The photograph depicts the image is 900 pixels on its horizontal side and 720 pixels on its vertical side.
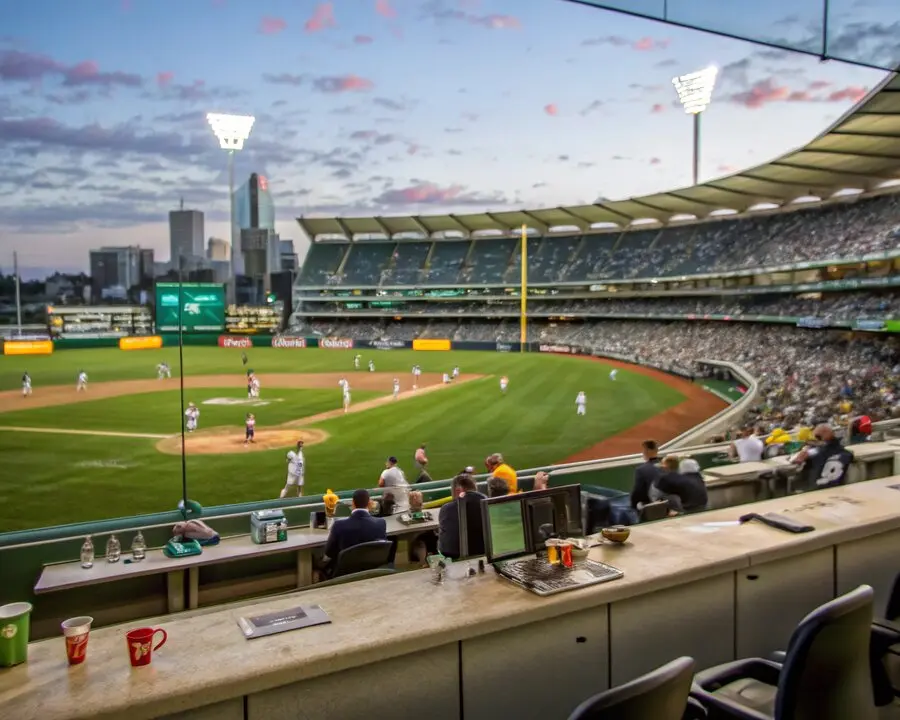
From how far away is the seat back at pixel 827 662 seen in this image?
92.7 inches

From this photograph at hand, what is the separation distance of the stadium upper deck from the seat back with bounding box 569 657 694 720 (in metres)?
21.3

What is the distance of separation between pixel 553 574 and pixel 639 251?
61205mm

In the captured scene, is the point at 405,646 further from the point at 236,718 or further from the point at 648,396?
the point at 648,396

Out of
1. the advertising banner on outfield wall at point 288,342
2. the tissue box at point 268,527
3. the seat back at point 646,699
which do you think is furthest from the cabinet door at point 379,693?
the advertising banner on outfield wall at point 288,342

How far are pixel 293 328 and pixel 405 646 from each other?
79.1 m

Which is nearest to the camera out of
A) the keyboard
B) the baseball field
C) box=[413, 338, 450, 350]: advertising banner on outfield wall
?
the keyboard

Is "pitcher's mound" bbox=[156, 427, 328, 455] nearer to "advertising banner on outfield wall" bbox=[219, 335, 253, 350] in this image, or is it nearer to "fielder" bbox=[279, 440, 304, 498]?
"fielder" bbox=[279, 440, 304, 498]

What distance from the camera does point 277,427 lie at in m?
24.6

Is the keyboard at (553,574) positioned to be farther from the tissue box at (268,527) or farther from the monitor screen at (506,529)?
the tissue box at (268,527)

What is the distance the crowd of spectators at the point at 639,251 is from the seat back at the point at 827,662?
34559 millimetres

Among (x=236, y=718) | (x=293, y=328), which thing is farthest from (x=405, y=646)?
(x=293, y=328)

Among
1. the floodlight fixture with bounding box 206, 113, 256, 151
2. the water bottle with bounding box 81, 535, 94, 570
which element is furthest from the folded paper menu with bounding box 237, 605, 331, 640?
the floodlight fixture with bounding box 206, 113, 256, 151

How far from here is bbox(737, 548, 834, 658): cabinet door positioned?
11.9 ft

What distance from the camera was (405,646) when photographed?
104 inches
